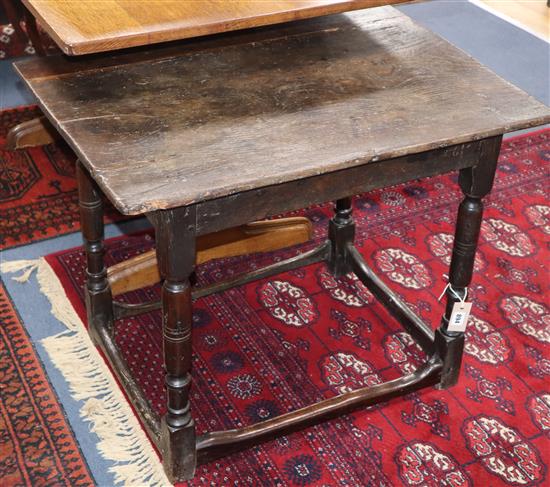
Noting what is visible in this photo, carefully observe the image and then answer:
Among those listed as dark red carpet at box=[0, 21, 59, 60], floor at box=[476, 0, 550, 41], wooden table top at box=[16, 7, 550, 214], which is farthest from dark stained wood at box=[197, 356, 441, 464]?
floor at box=[476, 0, 550, 41]

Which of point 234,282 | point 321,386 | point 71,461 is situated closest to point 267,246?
point 234,282

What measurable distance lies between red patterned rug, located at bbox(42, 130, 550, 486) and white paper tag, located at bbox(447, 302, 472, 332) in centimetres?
22

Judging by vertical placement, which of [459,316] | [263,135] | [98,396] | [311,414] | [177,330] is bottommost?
[98,396]

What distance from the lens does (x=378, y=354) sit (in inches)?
100

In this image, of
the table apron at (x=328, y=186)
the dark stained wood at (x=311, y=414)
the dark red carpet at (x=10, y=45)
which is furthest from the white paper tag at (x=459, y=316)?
the dark red carpet at (x=10, y=45)

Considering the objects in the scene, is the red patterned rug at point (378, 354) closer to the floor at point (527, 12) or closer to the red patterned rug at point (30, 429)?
the red patterned rug at point (30, 429)

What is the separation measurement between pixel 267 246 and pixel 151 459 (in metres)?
0.92

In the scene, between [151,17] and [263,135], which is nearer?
[263,135]

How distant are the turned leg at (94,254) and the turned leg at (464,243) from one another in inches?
34.9

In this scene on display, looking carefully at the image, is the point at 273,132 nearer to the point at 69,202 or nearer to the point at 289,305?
the point at 289,305

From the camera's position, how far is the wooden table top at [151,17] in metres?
1.96

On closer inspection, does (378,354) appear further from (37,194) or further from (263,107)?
(37,194)

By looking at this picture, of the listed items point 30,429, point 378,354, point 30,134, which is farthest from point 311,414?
point 30,134

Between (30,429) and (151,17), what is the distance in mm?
1040
